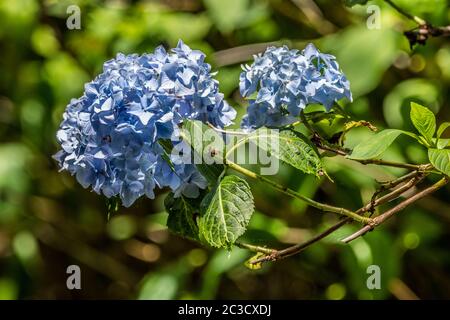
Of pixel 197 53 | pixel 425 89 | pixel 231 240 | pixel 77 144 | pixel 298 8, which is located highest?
pixel 298 8

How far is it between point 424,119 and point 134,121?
449mm

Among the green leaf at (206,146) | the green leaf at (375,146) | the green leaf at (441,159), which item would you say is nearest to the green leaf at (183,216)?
the green leaf at (206,146)

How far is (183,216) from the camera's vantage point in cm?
123

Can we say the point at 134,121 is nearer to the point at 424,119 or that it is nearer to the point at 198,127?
the point at 198,127

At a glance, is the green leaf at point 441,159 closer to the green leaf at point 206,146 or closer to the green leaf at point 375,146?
the green leaf at point 375,146

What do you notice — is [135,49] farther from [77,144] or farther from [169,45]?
[77,144]

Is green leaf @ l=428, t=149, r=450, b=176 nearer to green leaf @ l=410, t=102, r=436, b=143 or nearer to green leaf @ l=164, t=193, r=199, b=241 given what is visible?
green leaf @ l=410, t=102, r=436, b=143

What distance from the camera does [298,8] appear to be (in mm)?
2469

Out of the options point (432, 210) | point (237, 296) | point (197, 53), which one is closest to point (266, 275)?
point (237, 296)

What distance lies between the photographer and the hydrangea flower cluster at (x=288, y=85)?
1.18 meters

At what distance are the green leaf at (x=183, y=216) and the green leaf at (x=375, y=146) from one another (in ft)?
0.89

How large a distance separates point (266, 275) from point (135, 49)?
93cm

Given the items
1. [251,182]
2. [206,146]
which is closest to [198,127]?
[206,146]

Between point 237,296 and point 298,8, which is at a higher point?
point 298,8
